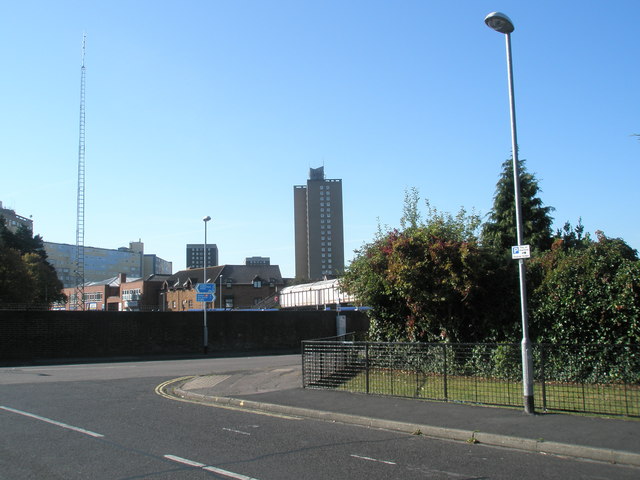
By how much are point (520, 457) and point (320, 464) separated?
2773 millimetres

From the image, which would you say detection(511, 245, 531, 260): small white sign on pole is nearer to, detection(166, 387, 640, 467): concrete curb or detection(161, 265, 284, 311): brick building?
detection(166, 387, 640, 467): concrete curb

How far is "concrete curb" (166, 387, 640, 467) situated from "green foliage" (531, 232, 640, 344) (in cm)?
591

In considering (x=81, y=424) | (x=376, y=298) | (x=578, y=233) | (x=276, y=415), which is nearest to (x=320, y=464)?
(x=276, y=415)

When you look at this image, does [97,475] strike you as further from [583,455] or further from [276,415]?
[583,455]

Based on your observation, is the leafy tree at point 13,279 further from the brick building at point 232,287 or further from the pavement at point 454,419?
the brick building at point 232,287

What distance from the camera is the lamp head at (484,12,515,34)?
10070 millimetres

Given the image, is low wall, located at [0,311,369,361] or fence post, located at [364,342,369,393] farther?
low wall, located at [0,311,369,361]

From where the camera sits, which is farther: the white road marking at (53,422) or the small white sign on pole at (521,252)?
the small white sign on pole at (521,252)

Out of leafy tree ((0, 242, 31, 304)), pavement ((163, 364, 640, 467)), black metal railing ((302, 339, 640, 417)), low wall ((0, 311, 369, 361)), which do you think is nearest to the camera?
pavement ((163, 364, 640, 467))

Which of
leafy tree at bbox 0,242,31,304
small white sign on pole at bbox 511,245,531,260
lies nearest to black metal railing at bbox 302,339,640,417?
small white sign on pole at bbox 511,245,531,260

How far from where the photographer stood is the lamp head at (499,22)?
396 inches

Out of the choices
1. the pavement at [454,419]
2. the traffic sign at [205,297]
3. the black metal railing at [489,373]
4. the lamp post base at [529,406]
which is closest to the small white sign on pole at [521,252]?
the black metal railing at [489,373]

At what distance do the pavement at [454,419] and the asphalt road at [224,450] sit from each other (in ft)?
0.98

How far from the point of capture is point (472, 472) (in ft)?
22.7
